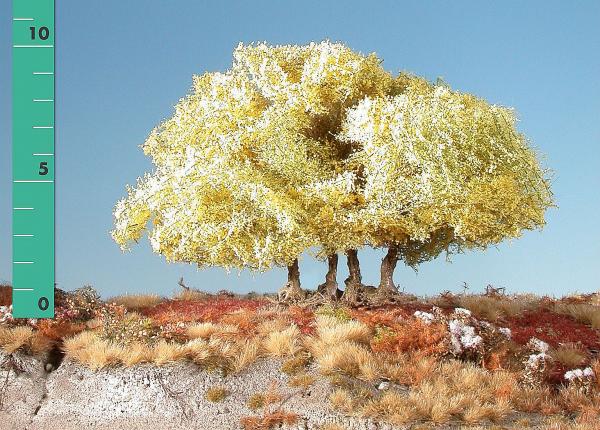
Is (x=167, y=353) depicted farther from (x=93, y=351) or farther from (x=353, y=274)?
(x=353, y=274)

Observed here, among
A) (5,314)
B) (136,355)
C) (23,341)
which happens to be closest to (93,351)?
(136,355)

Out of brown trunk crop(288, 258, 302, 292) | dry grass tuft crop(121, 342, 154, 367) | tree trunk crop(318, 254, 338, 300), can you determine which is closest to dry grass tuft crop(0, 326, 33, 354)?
dry grass tuft crop(121, 342, 154, 367)

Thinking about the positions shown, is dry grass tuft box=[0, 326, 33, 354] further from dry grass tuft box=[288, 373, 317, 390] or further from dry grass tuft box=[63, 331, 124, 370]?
dry grass tuft box=[288, 373, 317, 390]

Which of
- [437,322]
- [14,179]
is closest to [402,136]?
[437,322]

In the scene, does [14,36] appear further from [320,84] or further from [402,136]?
[402,136]

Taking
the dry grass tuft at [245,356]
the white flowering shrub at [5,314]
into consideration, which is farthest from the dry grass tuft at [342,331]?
the white flowering shrub at [5,314]
